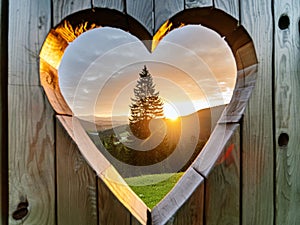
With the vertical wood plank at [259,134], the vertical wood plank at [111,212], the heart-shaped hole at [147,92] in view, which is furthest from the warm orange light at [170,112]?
the vertical wood plank at [111,212]

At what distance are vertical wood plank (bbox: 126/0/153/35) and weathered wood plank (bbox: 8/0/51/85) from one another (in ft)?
0.83

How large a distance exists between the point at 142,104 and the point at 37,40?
44 cm

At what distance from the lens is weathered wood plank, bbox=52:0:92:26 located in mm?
805

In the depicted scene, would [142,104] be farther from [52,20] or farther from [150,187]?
[52,20]

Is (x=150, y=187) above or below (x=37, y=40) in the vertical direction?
below

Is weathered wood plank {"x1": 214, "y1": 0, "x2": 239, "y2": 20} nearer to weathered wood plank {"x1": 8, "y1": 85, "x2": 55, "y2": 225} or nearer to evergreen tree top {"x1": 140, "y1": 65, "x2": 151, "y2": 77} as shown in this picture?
evergreen tree top {"x1": 140, "y1": 65, "x2": 151, "y2": 77}

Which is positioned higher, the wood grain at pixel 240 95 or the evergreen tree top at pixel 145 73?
the evergreen tree top at pixel 145 73

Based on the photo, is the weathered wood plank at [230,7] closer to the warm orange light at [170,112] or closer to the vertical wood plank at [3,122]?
the warm orange light at [170,112]

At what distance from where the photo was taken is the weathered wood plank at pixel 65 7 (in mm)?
805

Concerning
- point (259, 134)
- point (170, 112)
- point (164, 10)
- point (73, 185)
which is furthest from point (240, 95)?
point (73, 185)

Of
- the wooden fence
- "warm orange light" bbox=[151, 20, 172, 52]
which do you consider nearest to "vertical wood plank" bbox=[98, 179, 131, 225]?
the wooden fence

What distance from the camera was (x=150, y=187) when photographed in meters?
0.96

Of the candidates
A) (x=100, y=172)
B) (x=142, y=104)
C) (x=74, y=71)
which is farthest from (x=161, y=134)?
(x=74, y=71)

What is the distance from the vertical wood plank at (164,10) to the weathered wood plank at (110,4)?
11cm
